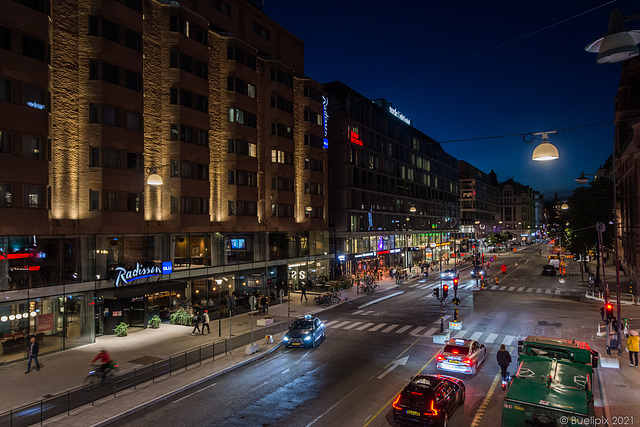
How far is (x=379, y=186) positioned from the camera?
2793 inches

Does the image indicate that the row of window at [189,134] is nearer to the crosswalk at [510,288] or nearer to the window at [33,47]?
the window at [33,47]

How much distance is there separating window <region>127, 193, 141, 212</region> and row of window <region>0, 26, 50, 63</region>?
9398mm

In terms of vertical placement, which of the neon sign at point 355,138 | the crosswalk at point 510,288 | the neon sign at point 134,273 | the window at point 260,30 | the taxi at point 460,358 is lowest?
the crosswalk at point 510,288

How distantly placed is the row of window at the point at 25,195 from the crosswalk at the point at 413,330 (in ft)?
65.7

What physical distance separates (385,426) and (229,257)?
85.1 feet

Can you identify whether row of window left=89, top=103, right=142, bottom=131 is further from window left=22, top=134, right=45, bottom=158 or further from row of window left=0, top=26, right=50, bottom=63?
row of window left=0, top=26, right=50, bottom=63

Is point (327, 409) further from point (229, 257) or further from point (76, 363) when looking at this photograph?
point (229, 257)

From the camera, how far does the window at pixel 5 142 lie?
22.5 metres

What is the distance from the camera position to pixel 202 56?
114 ft

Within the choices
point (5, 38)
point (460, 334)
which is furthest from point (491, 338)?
point (5, 38)

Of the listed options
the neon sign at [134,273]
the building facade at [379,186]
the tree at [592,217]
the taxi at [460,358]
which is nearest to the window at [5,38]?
the neon sign at [134,273]

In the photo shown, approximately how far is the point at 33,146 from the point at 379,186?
2126 inches

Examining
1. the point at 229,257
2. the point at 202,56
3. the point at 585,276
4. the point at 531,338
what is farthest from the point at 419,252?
the point at 531,338

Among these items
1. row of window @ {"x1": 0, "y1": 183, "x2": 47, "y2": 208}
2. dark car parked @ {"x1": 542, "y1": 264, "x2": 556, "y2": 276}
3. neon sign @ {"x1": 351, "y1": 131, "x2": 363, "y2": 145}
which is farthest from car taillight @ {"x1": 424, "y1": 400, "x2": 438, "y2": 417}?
dark car parked @ {"x1": 542, "y1": 264, "x2": 556, "y2": 276}
